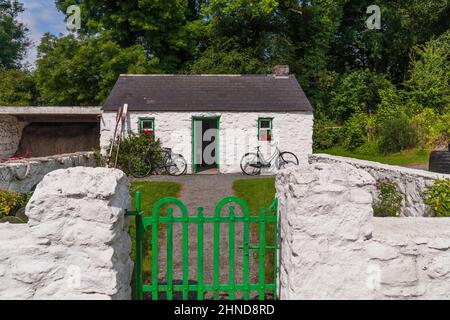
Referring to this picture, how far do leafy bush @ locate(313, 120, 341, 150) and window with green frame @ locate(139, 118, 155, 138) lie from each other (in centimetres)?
998

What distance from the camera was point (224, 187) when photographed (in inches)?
464

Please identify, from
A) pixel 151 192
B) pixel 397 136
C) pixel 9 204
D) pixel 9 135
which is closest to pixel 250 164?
pixel 151 192

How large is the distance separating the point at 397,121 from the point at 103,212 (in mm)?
16714

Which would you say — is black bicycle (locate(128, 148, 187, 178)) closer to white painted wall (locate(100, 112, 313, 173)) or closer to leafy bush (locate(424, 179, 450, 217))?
white painted wall (locate(100, 112, 313, 173))

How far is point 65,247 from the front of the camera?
3.05 meters

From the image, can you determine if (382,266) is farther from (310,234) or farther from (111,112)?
(111,112)

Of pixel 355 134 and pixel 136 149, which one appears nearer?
pixel 136 149

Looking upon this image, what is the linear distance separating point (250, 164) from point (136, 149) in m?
4.51

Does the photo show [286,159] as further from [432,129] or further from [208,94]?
[432,129]

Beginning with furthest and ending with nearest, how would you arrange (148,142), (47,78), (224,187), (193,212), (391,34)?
(391,34) → (47,78) → (148,142) → (224,187) → (193,212)

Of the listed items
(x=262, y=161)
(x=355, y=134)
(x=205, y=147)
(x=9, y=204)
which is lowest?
(x=9, y=204)

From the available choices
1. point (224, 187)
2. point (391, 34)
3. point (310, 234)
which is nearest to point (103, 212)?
point (310, 234)

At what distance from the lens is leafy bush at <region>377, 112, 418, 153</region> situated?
16516 millimetres

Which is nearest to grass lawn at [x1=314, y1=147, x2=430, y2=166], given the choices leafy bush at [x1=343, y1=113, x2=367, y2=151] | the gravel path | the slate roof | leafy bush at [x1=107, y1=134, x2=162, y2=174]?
leafy bush at [x1=343, y1=113, x2=367, y2=151]
